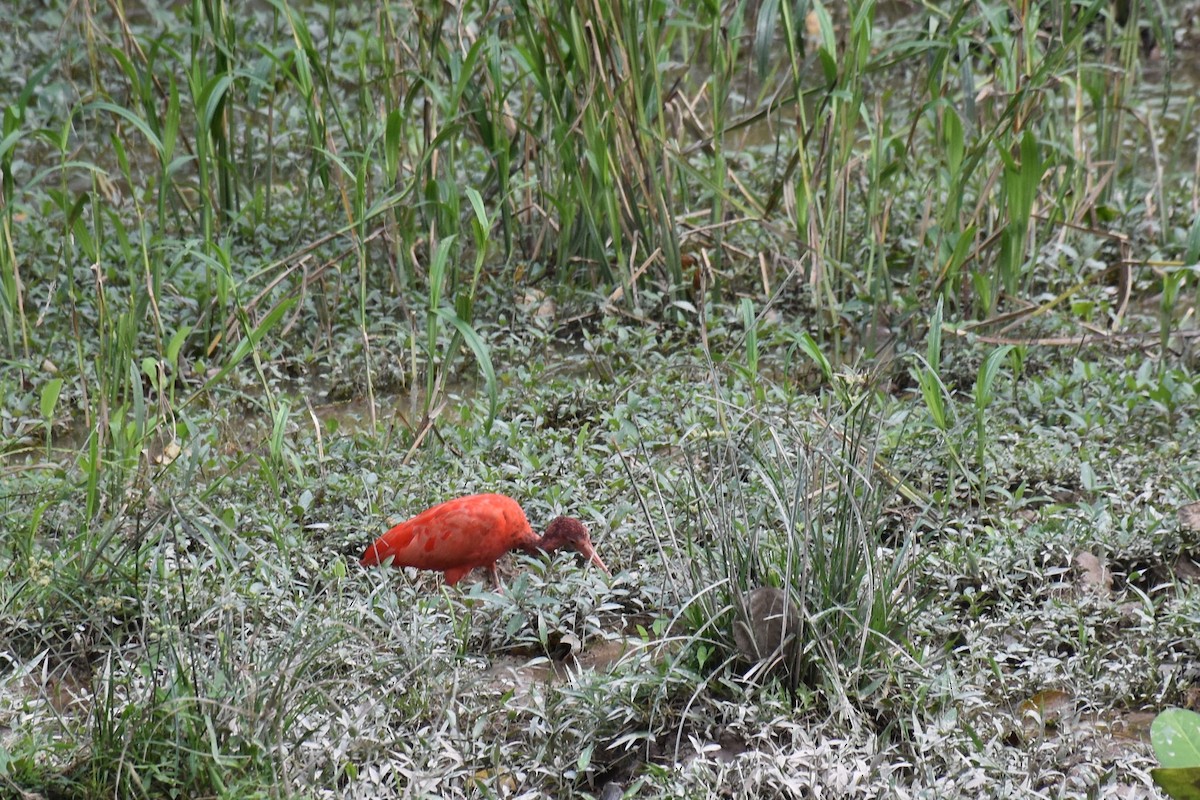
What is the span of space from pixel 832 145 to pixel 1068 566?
1.65 m

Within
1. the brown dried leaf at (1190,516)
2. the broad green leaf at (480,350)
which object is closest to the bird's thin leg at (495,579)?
the broad green leaf at (480,350)

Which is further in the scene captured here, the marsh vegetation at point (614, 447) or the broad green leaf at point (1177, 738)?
the marsh vegetation at point (614, 447)

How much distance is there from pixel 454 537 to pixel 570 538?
267 mm

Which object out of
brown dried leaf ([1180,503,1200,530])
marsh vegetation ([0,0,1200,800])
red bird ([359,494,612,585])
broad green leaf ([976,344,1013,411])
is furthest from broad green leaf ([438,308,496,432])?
brown dried leaf ([1180,503,1200,530])

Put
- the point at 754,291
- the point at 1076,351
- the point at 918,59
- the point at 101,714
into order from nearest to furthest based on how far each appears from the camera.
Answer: the point at 101,714
the point at 1076,351
the point at 754,291
the point at 918,59

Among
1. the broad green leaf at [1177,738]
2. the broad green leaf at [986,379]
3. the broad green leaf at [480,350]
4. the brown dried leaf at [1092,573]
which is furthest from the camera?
the broad green leaf at [480,350]

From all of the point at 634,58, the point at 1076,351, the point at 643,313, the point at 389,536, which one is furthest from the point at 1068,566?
the point at 634,58

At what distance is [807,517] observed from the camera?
2398mm

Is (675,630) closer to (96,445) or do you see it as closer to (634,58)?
(96,445)

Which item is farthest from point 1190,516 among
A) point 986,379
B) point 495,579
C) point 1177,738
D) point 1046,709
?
point 495,579

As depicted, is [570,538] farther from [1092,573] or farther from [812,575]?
[1092,573]

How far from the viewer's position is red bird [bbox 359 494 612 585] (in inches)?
114

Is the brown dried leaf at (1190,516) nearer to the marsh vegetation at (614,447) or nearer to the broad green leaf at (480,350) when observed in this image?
the marsh vegetation at (614,447)

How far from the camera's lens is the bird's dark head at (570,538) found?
117 inches
